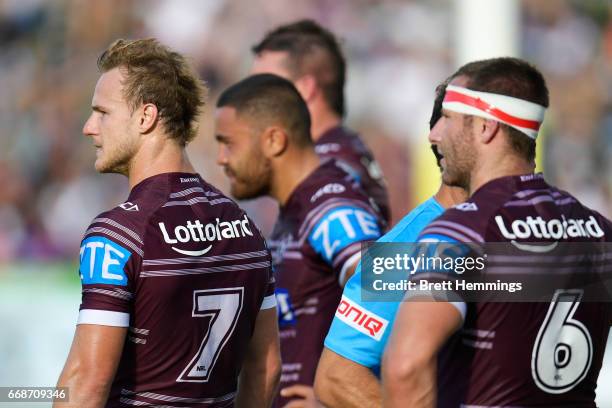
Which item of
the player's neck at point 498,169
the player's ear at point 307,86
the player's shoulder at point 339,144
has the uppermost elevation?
the player's ear at point 307,86

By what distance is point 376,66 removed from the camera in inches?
462

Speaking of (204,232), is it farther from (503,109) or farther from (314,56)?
(314,56)

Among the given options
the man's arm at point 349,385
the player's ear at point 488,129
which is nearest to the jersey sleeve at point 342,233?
the man's arm at point 349,385

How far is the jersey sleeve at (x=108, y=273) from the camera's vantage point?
3.15 meters

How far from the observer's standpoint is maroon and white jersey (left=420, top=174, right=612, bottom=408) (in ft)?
10.1

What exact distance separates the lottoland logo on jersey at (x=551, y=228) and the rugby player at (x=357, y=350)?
47cm

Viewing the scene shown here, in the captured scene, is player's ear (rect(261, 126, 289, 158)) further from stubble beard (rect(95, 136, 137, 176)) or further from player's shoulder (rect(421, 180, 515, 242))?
player's shoulder (rect(421, 180, 515, 242))

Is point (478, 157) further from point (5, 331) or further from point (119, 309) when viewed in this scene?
point (5, 331)

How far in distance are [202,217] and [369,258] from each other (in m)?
0.58

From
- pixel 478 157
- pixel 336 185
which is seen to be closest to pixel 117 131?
pixel 478 157

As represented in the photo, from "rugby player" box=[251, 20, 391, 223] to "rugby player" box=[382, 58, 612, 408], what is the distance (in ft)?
8.08

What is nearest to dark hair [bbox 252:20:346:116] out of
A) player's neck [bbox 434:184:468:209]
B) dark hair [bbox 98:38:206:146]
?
dark hair [bbox 98:38:206:146]

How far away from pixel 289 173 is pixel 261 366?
55.1 inches

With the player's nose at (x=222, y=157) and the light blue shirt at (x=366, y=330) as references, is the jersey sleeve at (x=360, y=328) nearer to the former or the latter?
the light blue shirt at (x=366, y=330)
